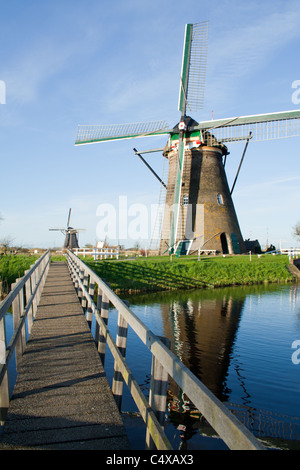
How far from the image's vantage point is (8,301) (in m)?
3.83

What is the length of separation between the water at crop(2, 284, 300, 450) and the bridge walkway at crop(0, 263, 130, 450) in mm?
1235

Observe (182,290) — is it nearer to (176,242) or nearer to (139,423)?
Result: (176,242)

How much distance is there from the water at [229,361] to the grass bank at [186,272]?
303 cm

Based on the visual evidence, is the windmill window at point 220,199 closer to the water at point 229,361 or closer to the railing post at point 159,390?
the water at point 229,361

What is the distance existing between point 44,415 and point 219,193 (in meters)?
24.6

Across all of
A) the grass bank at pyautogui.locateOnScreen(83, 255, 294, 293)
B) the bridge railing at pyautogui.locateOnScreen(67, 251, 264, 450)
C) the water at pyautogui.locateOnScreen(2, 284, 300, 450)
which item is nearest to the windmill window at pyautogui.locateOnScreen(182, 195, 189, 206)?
the grass bank at pyautogui.locateOnScreen(83, 255, 294, 293)

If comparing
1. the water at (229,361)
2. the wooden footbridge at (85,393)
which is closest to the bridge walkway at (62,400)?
the wooden footbridge at (85,393)

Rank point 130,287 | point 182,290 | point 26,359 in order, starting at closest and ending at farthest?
1. point 26,359
2. point 130,287
3. point 182,290

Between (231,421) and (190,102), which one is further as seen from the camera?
(190,102)

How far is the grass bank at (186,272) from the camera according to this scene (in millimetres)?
20094

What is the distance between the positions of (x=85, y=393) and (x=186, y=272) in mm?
18679

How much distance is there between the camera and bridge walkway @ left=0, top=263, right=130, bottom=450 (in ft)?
9.49

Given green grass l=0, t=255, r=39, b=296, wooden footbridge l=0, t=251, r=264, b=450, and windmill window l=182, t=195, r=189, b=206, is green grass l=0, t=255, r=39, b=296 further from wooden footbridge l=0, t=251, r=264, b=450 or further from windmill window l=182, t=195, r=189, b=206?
wooden footbridge l=0, t=251, r=264, b=450
